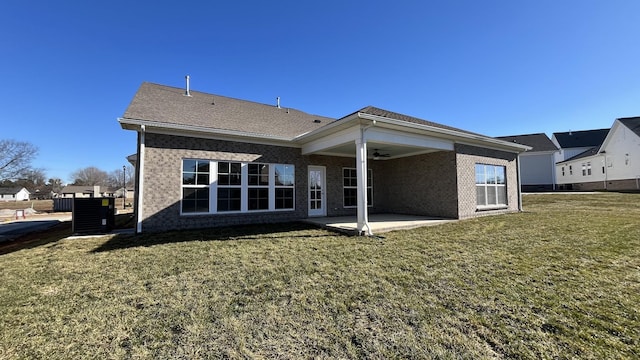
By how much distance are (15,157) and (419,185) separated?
1978 inches

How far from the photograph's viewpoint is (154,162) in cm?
795

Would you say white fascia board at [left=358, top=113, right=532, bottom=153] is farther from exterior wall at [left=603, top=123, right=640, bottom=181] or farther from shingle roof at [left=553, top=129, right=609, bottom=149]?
shingle roof at [left=553, top=129, right=609, bottom=149]

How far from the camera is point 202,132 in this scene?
848 cm

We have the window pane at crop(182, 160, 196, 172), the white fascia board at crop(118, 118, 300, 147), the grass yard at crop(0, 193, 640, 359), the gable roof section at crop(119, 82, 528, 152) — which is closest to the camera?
the grass yard at crop(0, 193, 640, 359)

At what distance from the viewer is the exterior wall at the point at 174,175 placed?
7902 mm

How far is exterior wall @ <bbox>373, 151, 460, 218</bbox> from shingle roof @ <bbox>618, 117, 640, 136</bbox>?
2381cm

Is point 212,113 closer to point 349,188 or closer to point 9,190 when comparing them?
point 349,188

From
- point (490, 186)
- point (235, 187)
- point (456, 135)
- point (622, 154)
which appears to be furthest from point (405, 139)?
point (622, 154)

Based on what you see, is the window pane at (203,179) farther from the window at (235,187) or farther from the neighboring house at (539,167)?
the neighboring house at (539,167)

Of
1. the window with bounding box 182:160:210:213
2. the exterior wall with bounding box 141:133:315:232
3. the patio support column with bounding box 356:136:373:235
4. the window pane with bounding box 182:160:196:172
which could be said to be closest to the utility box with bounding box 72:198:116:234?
the exterior wall with bounding box 141:133:315:232

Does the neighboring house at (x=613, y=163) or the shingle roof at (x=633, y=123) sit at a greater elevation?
the shingle roof at (x=633, y=123)

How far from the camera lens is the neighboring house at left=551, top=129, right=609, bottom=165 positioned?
1262 inches

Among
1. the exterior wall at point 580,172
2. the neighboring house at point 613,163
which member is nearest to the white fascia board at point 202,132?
the neighboring house at point 613,163

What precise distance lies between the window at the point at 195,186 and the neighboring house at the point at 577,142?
134ft
